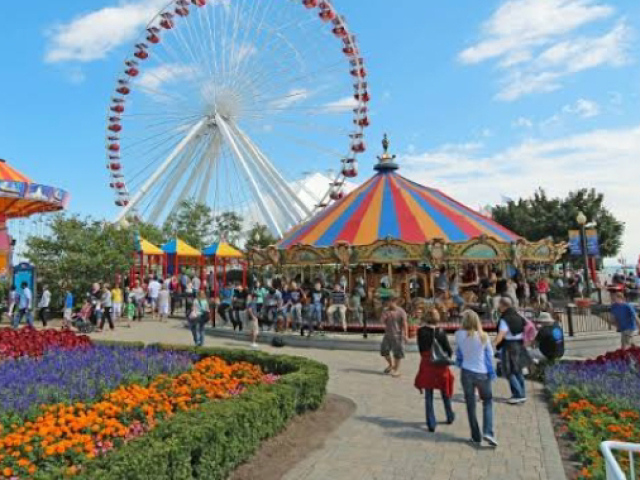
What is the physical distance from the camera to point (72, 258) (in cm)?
1883

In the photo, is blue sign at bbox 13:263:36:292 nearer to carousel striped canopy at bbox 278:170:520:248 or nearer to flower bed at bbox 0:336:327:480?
carousel striped canopy at bbox 278:170:520:248

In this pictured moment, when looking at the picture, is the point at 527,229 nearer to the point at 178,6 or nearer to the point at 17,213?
the point at 178,6

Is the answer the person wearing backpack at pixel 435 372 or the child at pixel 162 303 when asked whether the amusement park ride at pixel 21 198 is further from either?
the person wearing backpack at pixel 435 372

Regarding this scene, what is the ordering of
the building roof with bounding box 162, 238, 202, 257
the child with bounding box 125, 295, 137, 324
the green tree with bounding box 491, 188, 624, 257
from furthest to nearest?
1. the green tree with bounding box 491, 188, 624, 257
2. the building roof with bounding box 162, 238, 202, 257
3. the child with bounding box 125, 295, 137, 324

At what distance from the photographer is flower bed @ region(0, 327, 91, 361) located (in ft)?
27.8

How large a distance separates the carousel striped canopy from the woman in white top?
31.2 ft

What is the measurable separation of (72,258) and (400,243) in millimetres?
11708

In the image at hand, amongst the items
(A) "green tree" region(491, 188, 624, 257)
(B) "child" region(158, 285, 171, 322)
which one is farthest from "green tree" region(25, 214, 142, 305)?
(A) "green tree" region(491, 188, 624, 257)

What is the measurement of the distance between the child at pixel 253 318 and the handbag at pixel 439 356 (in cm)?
657

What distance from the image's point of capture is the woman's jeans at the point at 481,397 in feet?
17.5

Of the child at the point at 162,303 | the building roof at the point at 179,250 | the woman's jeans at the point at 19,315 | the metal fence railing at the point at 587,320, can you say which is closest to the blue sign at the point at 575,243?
the metal fence railing at the point at 587,320

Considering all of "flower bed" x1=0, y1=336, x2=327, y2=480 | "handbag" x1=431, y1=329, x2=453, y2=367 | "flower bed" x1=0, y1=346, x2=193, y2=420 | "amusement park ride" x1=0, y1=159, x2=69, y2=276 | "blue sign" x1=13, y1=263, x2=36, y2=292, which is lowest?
"flower bed" x1=0, y1=336, x2=327, y2=480

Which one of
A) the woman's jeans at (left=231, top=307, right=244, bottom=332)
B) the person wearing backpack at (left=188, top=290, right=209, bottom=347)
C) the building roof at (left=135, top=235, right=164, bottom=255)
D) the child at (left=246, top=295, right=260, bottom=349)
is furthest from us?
the building roof at (left=135, top=235, right=164, bottom=255)

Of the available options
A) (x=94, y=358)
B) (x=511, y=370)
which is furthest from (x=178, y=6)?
(x=511, y=370)
